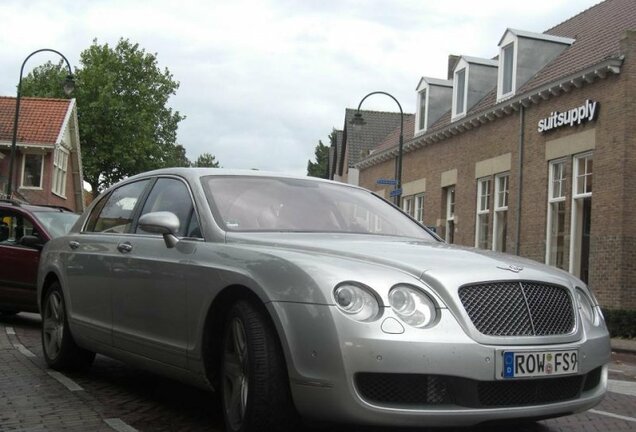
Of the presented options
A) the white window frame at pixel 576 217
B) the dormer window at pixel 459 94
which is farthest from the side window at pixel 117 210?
the dormer window at pixel 459 94

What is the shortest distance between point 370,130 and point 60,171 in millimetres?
16869

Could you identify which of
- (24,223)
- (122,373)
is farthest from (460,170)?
(122,373)

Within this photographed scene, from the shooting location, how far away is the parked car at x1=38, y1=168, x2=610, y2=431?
369 cm

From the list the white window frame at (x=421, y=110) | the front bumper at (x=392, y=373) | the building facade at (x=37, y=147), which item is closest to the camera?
the front bumper at (x=392, y=373)

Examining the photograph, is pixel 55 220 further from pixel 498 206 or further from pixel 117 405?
pixel 498 206

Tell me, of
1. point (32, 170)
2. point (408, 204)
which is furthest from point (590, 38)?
point (32, 170)

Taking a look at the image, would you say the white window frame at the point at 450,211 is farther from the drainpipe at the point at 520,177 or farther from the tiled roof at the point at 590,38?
the drainpipe at the point at 520,177

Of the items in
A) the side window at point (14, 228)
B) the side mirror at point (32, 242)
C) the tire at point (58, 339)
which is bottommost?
the tire at point (58, 339)

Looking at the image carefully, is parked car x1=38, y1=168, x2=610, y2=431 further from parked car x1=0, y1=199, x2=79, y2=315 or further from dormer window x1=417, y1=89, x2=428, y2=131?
dormer window x1=417, y1=89, x2=428, y2=131

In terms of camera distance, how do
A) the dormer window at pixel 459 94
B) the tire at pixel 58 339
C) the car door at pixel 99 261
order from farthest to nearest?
the dormer window at pixel 459 94 → the tire at pixel 58 339 → the car door at pixel 99 261

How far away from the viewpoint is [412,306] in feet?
12.4

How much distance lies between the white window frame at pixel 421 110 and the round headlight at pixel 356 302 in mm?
25086

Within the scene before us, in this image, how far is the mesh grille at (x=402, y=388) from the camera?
12.2 feet

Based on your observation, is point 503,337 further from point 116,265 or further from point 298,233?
point 116,265
